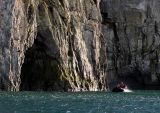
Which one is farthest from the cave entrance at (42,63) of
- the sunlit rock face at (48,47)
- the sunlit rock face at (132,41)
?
Result: the sunlit rock face at (132,41)

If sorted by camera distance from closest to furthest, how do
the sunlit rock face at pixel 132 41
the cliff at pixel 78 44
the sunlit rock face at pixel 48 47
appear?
the sunlit rock face at pixel 48 47
the cliff at pixel 78 44
the sunlit rock face at pixel 132 41

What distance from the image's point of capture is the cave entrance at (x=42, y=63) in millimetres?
90250

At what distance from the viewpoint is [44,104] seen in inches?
2250

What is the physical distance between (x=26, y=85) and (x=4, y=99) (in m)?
31.8

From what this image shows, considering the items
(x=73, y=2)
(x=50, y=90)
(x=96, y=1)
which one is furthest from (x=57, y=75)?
(x=96, y=1)

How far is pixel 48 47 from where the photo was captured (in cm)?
9094

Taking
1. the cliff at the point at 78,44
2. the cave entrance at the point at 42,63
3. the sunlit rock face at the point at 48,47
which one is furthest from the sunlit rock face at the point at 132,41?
the cave entrance at the point at 42,63

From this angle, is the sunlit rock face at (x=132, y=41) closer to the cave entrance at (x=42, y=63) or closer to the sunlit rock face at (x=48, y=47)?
the sunlit rock face at (x=48, y=47)

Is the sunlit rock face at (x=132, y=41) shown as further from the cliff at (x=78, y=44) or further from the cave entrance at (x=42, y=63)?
the cave entrance at (x=42, y=63)

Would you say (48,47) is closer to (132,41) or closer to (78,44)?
(78,44)

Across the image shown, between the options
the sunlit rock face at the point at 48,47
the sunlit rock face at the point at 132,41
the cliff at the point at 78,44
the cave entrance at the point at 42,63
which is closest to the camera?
the sunlit rock face at the point at 48,47

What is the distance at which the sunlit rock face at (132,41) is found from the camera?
387ft

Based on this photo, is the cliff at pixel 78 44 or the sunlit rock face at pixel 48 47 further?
the cliff at pixel 78 44

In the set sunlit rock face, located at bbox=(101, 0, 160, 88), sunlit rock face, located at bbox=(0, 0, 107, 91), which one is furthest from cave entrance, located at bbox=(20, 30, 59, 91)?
sunlit rock face, located at bbox=(101, 0, 160, 88)
